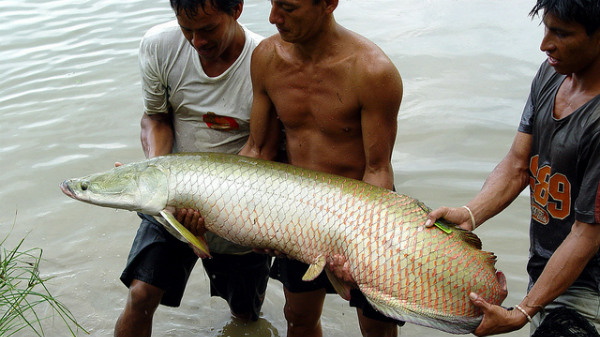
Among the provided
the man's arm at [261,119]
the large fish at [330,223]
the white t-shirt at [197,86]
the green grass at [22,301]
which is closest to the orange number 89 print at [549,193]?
the large fish at [330,223]

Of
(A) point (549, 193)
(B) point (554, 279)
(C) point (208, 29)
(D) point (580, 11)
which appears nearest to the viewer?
(D) point (580, 11)

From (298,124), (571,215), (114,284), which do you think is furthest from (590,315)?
(114,284)

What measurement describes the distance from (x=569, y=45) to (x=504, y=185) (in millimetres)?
801

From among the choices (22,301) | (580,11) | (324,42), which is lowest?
(22,301)

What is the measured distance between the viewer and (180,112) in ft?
12.2

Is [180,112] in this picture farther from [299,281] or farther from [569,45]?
[569,45]

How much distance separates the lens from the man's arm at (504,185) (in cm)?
316

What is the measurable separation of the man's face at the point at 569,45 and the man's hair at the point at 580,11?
18mm

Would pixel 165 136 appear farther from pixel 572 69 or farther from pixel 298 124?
pixel 572 69

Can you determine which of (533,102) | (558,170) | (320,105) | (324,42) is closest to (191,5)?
(324,42)

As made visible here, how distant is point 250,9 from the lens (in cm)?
988

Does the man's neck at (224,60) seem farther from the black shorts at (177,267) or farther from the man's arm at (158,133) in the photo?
the black shorts at (177,267)

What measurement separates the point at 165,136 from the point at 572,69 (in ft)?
6.87

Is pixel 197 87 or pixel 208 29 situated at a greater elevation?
pixel 208 29
